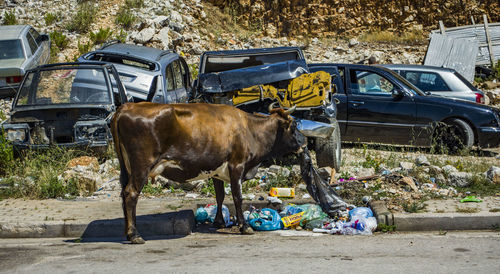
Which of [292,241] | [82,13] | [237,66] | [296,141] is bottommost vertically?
[292,241]

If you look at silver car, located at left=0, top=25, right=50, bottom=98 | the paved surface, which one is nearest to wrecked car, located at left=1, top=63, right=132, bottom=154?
the paved surface

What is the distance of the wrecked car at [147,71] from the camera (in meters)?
12.8

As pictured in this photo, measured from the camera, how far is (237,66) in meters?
11.8

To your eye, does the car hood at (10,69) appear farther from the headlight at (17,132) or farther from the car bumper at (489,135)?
the car bumper at (489,135)

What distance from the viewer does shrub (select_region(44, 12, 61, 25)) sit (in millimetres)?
22014

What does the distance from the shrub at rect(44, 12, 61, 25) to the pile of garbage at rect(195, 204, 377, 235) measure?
658 inches

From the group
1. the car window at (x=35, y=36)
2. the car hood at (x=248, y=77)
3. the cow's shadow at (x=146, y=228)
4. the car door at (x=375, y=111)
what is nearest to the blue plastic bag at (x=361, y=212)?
the cow's shadow at (x=146, y=228)

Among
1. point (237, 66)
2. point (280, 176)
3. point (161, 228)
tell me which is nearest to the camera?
point (161, 228)

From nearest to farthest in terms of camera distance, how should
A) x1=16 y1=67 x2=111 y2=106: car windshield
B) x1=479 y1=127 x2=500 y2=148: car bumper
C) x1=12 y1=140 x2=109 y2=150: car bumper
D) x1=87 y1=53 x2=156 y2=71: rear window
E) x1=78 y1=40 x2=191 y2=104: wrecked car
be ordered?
x1=12 y1=140 x2=109 y2=150: car bumper → x1=16 y1=67 x2=111 y2=106: car windshield → x1=479 y1=127 x2=500 y2=148: car bumper → x1=78 y1=40 x2=191 y2=104: wrecked car → x1=87 y1=53 x2=156 y2=71: rear window

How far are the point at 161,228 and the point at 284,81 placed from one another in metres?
4.05

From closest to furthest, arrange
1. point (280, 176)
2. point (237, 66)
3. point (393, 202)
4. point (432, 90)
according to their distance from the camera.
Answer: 1. point (393, 202)
2. point (280, 176)
3. point (237, 66)
4. point (432, 90)

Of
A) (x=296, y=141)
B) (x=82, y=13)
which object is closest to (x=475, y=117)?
(x=296, y=141)

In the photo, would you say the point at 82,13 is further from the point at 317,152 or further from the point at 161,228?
the point at 161,228

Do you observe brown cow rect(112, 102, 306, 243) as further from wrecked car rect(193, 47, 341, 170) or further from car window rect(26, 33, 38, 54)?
car window rect(26, 33, 38, 54)
